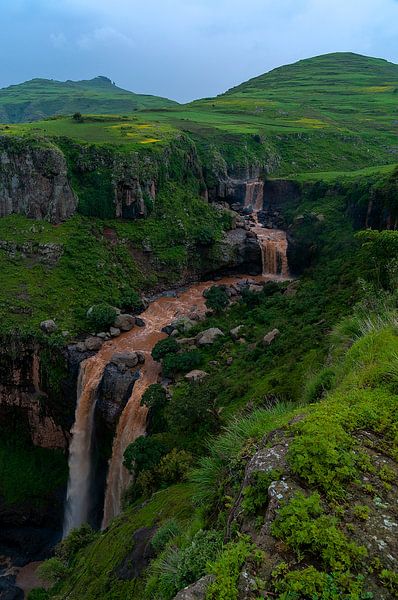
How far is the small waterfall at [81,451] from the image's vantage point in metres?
29.7

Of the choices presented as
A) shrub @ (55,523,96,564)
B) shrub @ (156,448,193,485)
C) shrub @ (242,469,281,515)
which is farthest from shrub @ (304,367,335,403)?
shrub @ (55,523,96,564)

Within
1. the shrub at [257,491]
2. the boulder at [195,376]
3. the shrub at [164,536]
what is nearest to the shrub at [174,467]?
the shrub at [164,536]

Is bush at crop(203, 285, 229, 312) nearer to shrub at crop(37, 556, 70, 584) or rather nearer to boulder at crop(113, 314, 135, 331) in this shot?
boulder at crop(113, 314, 135, 331)

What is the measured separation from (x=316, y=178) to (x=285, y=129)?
2215cm

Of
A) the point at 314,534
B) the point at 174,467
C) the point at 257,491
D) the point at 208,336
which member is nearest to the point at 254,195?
the point at 208,336

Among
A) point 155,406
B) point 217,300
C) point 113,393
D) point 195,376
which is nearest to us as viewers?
point 155,406

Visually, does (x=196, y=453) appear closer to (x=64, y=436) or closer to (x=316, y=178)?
(x=64, y=436)

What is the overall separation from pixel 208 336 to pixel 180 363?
413 cm

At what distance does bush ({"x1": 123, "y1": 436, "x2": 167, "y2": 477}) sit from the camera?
22766 millimetres

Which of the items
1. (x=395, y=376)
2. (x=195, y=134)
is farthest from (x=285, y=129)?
(x=395, y=376)

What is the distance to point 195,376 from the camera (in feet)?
95.0

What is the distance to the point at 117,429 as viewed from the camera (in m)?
28.9

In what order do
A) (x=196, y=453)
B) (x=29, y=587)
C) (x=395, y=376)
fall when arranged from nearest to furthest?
(x=395, y=376) < (x=196, y=453) < (x=29, y=587)

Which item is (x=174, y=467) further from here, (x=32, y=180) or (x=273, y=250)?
(x=32, y=180)
